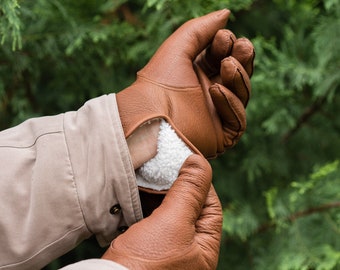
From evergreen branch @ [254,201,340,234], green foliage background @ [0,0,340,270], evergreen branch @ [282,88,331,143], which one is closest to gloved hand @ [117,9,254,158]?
green foliage background @ [0,0,340,270]

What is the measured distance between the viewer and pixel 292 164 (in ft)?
7.50

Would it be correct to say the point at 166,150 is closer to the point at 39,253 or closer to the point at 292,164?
the point at 39,253

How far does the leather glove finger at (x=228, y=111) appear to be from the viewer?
4.40 feet

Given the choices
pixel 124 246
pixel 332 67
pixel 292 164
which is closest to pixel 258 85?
pixel 332 67

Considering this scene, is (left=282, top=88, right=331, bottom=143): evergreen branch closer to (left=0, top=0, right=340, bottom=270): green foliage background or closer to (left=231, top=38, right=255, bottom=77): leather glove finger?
(left=0, top=0, right=340, bottom=270): green foliage background

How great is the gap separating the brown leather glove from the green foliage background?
663mm

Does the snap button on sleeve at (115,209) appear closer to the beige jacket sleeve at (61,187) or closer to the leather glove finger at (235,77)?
the beige jacket sleeve at (61,187)

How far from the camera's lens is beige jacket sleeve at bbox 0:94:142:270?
46.4 inches

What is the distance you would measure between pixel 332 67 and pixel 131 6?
994 millimetres

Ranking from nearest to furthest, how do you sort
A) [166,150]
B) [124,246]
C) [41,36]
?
1. [124,246]
2. [166,150]
3. [41,36]

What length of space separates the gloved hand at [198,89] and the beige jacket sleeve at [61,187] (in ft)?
0.33

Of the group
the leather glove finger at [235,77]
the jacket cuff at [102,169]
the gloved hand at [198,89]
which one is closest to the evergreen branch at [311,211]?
the gloved hand at [198,89]

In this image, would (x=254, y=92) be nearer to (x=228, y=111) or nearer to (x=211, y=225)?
(x=228, y=111)

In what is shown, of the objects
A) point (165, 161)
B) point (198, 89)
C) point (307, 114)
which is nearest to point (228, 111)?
point (198, 89)
